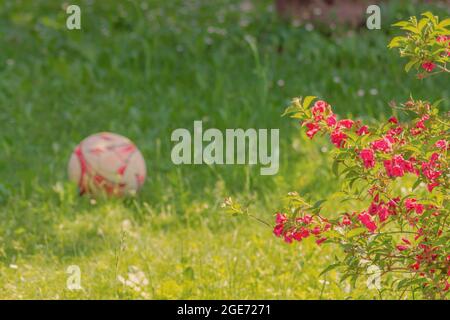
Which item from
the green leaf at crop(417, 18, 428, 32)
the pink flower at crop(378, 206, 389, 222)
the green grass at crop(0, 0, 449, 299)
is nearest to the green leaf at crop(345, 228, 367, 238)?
the pink flower at crop(378, 206, 389, 222)

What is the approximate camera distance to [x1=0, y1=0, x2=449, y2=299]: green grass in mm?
4590

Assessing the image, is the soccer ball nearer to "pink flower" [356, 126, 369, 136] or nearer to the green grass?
the green grass

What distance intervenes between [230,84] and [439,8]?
2.38 metres

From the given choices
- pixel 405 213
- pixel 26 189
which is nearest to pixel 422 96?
pixel 26 189

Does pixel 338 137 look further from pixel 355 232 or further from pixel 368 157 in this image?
pixel 355 232

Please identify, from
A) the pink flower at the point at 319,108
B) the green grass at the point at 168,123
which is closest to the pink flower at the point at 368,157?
the pink flower at the point at 319,108

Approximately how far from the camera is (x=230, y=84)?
740cm

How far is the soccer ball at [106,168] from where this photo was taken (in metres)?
5.54

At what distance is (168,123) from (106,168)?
1.35 m

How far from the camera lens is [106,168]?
554 centimetres

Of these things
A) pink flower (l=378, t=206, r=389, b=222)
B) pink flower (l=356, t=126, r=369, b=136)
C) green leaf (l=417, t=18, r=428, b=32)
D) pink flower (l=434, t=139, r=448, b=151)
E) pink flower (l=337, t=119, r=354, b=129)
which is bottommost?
pink flower (l=378, t=206, r=389, b=222)

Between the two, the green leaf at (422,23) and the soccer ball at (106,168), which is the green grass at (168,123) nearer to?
the soccer ball at (106,168)

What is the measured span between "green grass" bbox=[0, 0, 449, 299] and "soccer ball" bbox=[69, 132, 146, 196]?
107mm

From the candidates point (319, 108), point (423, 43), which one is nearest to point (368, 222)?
point (319, 108)
